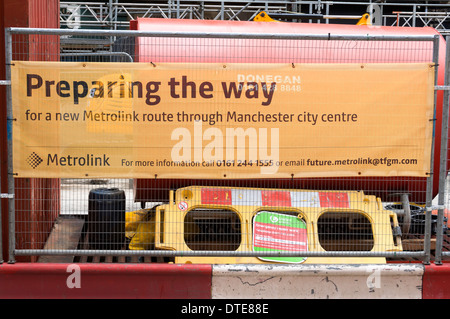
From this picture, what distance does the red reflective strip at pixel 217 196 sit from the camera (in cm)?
496

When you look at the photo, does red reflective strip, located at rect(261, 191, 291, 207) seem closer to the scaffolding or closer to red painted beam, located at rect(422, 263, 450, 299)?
red painted beam, located at rect(422, 263, 450, 299)

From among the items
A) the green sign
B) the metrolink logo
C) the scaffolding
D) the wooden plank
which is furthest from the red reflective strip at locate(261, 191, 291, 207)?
the scaffolding

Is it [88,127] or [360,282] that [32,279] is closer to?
[88,127]

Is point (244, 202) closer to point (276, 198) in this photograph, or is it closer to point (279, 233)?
point (276, 198)

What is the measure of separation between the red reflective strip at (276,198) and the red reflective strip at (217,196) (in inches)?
14.2

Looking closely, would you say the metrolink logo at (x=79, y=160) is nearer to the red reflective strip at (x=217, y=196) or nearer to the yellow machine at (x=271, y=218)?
the yellow machine at (x=271, y=218)

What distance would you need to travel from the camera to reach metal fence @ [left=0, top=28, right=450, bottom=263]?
4.58 meters

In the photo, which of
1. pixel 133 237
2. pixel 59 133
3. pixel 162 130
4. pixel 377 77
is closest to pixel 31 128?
pixel 59 133

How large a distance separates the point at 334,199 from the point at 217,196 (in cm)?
122

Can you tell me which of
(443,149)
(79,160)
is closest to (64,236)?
(79,160)

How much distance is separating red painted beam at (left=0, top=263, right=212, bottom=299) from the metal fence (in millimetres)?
135

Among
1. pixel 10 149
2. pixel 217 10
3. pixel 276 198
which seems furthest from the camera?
pixel 217 10

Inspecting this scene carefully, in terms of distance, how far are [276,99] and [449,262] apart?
2.32 metres

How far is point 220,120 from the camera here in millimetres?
4594
